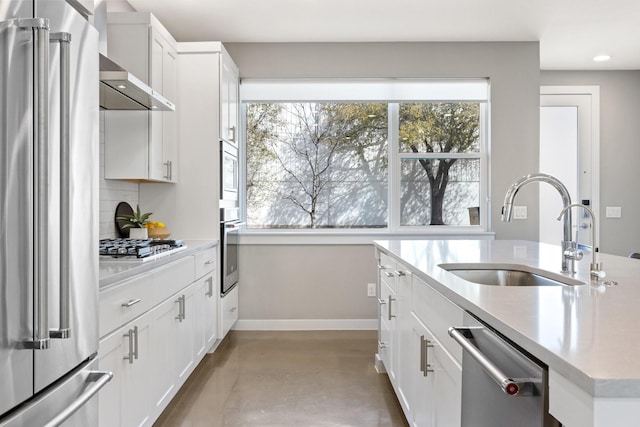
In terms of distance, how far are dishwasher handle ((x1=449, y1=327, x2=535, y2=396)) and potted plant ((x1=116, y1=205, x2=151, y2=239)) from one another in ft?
7.63

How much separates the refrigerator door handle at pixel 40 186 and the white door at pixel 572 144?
4.96 meters

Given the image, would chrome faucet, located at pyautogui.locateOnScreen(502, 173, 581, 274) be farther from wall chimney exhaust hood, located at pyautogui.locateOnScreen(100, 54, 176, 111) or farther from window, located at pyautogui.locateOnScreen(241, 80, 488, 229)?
window, located at pyautogui.locateOnScreen(241, 80, 488, 229)

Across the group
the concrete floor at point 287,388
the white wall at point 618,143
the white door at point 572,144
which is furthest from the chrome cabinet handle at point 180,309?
the white wall at point 618,143

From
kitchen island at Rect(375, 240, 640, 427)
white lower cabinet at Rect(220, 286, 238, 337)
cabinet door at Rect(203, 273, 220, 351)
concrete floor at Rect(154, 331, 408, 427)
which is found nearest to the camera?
kitchen island at Rect(375, 240, 640, 427)

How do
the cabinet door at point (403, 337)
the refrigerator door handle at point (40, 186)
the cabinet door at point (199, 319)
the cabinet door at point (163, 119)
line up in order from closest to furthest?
the refrigerator door handle at point (40, 186)
the cabinet door at point (403, 337)
the cabinet door at point (199, 319)
the cabinet door at point (163, 119)

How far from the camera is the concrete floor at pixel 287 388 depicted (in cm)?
247

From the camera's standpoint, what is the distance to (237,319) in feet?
13.9

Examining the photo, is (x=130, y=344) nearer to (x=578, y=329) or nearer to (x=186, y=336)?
(x=186, y=336)

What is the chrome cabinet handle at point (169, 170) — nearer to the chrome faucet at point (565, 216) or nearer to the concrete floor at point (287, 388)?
the concrete floor at point (287, 388)

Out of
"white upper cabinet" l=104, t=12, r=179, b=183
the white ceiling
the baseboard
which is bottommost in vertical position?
the baseboard

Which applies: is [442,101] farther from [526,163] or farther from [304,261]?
[304,261]

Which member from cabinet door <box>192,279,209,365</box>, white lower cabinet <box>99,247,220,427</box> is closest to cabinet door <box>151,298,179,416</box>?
white lower cabinet <box>99,247,220,427</box>

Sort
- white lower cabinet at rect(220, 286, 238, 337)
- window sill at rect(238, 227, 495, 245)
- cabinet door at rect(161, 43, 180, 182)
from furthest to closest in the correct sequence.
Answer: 1. window sill at rect(238, 227, 495, 245)
2. white lower cabinet at rect(220, 286, 238, 337)
3. cabinet door at rect(161, 43, 180, 182)

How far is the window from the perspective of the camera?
171 inches
